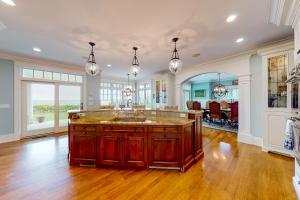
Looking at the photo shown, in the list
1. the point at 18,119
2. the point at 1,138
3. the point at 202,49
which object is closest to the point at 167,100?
the point at 202,49

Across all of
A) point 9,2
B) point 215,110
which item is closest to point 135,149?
point 9,2

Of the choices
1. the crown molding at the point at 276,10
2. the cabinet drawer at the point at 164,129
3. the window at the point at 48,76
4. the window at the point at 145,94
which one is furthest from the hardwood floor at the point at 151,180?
the window at the point at 145,94

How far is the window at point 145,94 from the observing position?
8.66 m

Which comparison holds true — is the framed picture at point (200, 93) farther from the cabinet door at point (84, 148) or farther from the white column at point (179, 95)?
the cabinet door at point (84, 148)

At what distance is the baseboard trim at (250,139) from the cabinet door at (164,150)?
9.53 ft

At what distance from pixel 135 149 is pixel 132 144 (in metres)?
0.11

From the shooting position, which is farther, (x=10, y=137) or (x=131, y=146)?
(x=10, y=137)

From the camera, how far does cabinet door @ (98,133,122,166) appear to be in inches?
107

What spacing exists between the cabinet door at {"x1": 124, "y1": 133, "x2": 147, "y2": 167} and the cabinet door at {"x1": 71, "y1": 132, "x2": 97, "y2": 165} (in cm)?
64

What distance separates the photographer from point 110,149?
2.73 meters

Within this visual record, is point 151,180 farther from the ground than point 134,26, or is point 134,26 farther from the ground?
point 134,26

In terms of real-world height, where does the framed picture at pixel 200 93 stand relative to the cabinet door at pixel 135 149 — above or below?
above

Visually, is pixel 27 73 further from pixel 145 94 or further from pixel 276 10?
pixel 276 10

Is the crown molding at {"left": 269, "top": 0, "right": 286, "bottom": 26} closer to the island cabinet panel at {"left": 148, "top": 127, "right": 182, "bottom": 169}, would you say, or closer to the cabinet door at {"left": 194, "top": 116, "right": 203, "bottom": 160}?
the cabinet door at {"left": 194, "top": 116, "right": 203, "bottom": 160}
